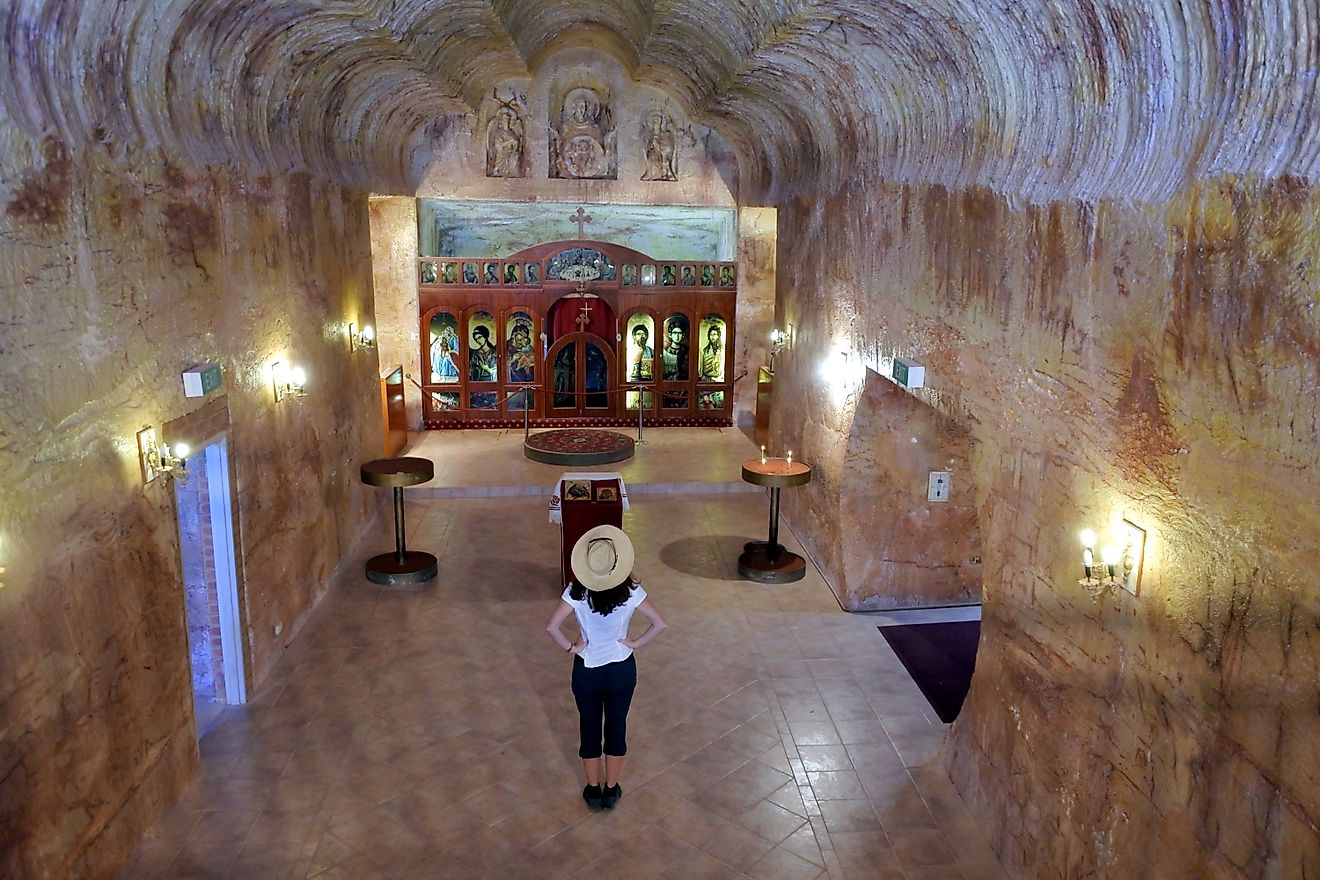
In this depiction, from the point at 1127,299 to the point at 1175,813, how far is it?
7.37 feet

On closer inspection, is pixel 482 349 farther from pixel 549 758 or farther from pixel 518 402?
pixel 549 758

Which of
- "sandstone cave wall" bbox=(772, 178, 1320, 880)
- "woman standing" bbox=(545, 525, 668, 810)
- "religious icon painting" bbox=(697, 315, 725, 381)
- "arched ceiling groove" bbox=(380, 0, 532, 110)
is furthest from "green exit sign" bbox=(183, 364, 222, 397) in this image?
"religious icon painting" bbox=(697, 315, 725, 381)

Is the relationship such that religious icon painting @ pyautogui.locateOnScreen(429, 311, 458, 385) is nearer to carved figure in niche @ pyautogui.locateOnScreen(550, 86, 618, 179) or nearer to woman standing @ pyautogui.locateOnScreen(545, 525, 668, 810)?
carved figure in niche @ pyautogui.locateOnScreen(550, 86, 618, 179)

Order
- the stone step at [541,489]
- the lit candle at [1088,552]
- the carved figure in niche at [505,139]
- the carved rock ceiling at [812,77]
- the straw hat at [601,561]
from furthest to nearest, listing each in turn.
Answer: the carved figure in niche at [505,139] → the stone step at [541,489] → the straw hat at [601,561] → the lit candle at [1088,552] → the carved rock ceiling at [812,77]

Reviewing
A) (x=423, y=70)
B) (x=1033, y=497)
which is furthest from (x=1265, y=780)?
(x=423, y=70)

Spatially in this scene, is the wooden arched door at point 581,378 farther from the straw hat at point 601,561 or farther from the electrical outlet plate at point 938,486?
the straw hat at point 601,561

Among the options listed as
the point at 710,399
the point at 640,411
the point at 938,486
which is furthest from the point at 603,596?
the point at 710,399

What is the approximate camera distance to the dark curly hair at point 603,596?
566cm

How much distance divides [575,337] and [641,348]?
1.19 meters

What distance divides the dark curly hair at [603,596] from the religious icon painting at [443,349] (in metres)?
11.3

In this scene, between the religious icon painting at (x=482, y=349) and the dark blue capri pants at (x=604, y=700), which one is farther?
the religious icon painting at (x=482, y=349)

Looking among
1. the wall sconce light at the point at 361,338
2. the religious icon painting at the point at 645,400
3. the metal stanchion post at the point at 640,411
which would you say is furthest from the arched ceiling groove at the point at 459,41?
the religious icon painting at the point at 645,400

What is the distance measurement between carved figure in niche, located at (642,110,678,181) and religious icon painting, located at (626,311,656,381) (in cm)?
236

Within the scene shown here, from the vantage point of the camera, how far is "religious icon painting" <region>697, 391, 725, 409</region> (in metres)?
17.2
